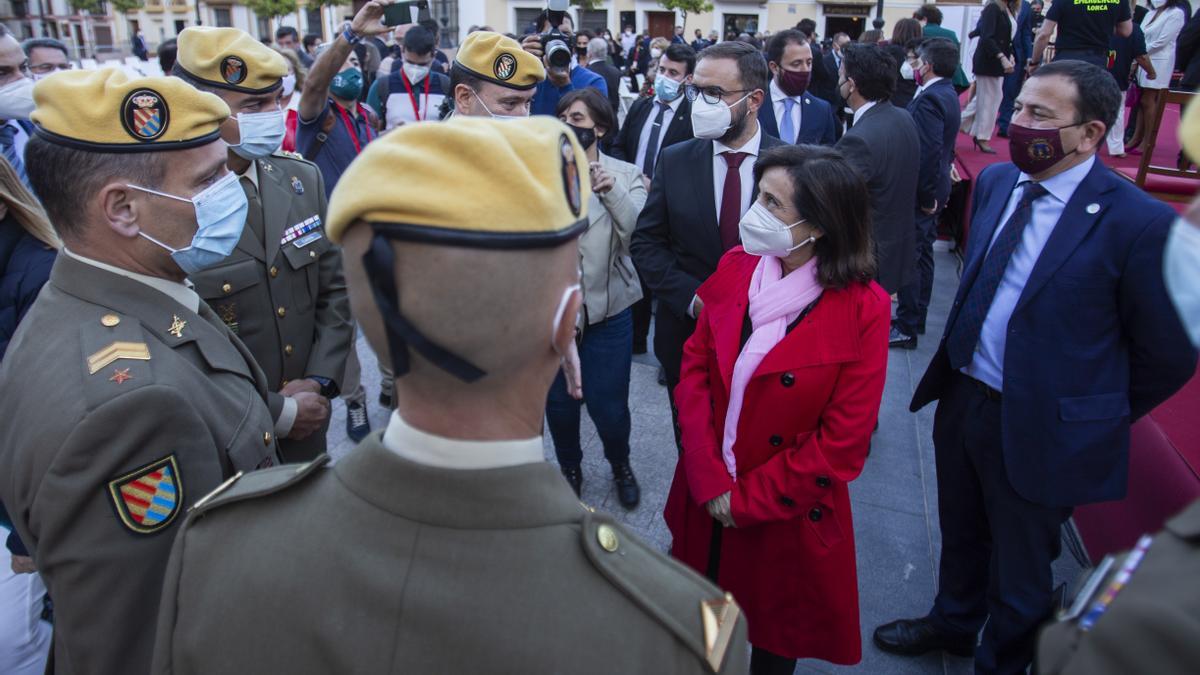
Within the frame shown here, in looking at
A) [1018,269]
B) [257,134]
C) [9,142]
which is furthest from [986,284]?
[9,142]

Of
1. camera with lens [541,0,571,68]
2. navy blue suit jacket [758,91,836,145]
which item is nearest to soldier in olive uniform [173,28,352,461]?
camera with lens [541,0,571,68]

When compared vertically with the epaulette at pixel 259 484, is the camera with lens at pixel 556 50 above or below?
above

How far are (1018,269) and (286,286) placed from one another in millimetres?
2539

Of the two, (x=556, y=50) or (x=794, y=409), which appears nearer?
(x=794, y=409)

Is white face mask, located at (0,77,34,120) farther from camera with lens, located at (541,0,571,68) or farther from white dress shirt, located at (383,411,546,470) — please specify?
white dress shirt, located at (383,411,546,470)

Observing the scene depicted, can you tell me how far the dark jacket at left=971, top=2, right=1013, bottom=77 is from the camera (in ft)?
26.6

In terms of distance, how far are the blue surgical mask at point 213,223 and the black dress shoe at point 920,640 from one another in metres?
2.65

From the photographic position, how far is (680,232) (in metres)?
3.29

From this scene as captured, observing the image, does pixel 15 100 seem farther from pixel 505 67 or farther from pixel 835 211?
pixel 835 211

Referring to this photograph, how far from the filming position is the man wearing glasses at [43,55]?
5.82 metres

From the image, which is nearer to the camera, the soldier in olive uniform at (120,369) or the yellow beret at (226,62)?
the soldier in olive uniform at (120,369)

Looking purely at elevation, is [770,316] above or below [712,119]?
below

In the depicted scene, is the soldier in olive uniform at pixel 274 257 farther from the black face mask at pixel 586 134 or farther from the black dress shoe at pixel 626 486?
the black dress shoe at pixel 626 486

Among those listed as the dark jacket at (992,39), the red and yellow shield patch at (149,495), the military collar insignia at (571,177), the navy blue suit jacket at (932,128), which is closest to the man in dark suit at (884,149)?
the navy blue suit jacket at (932,128)
